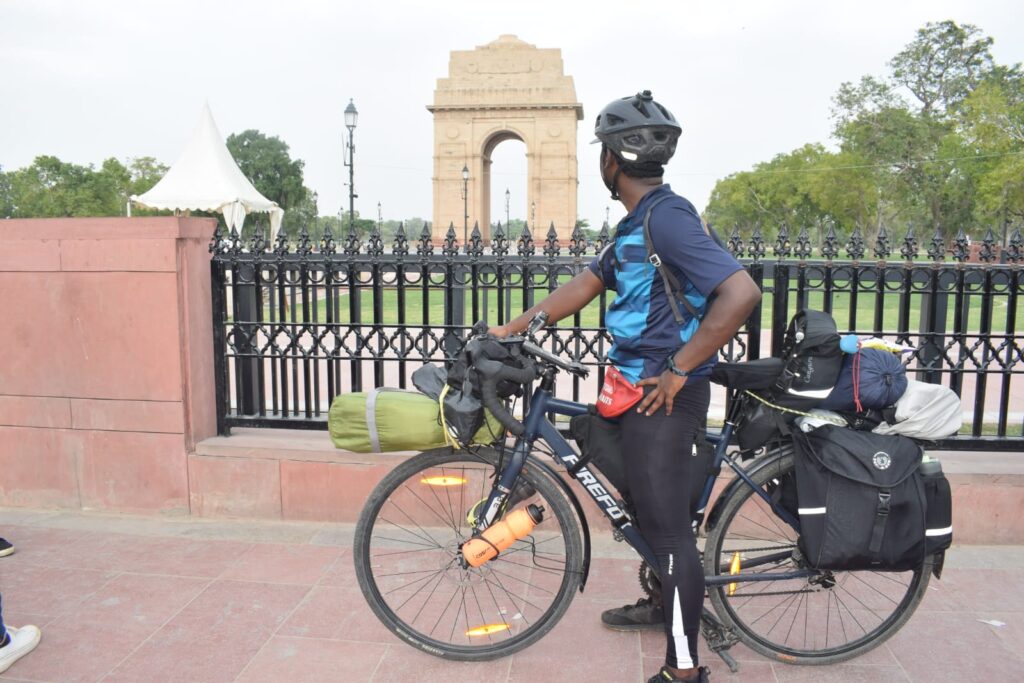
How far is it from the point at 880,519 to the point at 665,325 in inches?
40.5

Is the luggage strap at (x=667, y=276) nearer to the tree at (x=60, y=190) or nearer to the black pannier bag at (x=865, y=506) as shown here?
the black pannier bag at (x=865, y=506)

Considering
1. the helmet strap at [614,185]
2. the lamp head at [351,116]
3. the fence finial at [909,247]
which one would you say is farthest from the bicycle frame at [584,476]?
the lamp head at [351,116]

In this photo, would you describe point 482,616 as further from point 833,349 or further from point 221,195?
point 221,195

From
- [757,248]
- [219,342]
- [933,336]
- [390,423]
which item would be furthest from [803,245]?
[219,342]

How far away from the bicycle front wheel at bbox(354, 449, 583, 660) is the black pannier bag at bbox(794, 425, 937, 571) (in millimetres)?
864

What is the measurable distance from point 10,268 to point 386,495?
319 centimetres

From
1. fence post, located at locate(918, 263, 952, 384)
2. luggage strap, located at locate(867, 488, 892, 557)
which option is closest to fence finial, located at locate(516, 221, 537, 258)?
fence post, located at locate(918, 263, 952, 384)

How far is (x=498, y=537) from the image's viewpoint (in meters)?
3.17

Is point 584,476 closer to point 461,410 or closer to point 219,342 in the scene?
point 461,410

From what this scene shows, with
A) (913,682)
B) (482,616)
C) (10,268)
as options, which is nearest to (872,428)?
(913,682)

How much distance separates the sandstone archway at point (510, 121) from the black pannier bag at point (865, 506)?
58.1m

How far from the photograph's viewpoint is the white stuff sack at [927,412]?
9.82 ft

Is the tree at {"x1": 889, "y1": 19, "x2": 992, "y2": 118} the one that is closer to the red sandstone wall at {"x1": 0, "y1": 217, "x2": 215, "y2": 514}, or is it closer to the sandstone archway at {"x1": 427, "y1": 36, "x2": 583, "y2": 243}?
the sandstone archway at {"x1": 427, "y1": 36, "x2": 583, "y2": 243}

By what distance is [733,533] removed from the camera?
10.7ft
